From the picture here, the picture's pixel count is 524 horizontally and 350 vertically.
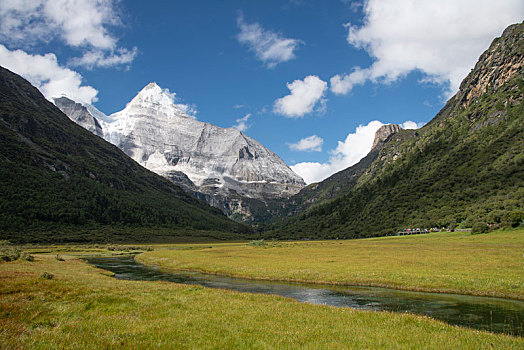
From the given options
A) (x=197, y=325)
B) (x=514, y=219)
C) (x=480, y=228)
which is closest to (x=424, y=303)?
(x=197, y=325)

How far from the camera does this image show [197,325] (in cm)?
1789

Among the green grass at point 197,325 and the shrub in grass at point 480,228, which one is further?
the shrub in grass at point 480,228

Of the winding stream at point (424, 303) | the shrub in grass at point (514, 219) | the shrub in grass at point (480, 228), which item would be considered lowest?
the winding stream at point (424, 303)

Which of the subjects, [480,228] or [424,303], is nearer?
[424,303]

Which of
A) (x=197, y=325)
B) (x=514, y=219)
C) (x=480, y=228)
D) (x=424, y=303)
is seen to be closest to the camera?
(x=197, y=325)

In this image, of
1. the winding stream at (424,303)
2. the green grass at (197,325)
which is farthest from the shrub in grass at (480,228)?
the green grass at (197,325)

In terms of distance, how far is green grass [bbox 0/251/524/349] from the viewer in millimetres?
14688

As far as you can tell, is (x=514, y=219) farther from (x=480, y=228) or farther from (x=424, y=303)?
(x=424, y=303)

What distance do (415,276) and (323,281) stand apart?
1184cm

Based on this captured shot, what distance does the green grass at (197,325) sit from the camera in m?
14.7

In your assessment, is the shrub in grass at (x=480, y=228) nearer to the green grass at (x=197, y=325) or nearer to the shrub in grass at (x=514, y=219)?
the shrub in grass at (x=514, y=219)

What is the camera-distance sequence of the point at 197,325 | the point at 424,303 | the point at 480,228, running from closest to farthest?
the point at 197,325
the point at 424,303
the point at 480,228

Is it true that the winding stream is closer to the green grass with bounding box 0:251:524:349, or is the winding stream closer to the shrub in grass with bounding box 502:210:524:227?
the green grass with bounding box 0:251:524:349

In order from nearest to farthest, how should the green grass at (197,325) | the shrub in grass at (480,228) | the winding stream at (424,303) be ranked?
the green grass at (197,325) → the winding stream at (424,303) → the shrub in grass at (480,228)
